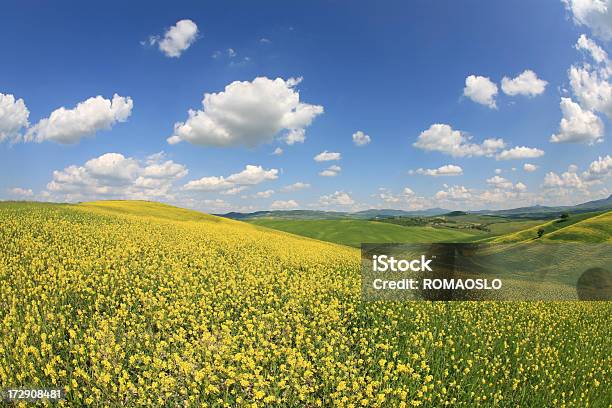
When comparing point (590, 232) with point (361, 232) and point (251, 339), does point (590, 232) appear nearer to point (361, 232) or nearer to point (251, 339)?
point (361, 232)

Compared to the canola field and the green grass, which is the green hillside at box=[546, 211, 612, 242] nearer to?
the green grass

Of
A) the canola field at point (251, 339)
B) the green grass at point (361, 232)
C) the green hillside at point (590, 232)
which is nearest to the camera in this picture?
the canola field at point (251, 339)

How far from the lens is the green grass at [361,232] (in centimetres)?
10862

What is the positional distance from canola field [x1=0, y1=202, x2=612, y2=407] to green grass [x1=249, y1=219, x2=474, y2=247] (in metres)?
87.8

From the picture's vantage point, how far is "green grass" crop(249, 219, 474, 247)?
108625 millimetres

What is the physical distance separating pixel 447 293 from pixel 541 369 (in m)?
5.60

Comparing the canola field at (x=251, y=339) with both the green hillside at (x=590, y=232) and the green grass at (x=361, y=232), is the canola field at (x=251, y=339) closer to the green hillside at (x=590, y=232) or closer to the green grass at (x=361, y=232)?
the green hillside at (x=590, y=232)

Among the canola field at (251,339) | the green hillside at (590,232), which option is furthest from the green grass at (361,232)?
the canola field at (251,339)

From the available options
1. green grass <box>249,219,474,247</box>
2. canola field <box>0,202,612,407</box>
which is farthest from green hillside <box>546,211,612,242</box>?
canola field <box>0,202,612,407</box>

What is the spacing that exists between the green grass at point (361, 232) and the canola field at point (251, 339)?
288ft

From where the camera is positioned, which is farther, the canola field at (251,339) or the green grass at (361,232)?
the green grass at (361,232)

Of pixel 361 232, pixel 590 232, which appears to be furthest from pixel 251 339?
pixel 361 232

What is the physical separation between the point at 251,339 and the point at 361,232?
10863 centimetres

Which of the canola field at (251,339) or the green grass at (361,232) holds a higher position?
the canola field at (251,339)
